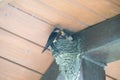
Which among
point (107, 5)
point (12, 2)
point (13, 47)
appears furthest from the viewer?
point (13, 47)

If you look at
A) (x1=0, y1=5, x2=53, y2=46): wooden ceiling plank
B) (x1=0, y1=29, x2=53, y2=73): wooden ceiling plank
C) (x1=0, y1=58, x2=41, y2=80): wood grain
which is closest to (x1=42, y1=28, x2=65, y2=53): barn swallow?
(x1=0, y1=5, x2=53, y2=46): wooden ceiling plank

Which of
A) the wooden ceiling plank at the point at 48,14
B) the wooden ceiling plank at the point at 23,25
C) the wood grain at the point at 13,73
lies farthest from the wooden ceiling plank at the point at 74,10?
the wood grain at the point at 13,73

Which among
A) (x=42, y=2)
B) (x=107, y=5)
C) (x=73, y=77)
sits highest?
(x=107, y=5)

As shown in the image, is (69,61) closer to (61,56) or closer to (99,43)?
(61,56)

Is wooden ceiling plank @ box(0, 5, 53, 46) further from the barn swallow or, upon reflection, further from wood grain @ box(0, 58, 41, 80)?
wood grain @ box(0, 58, 41, 80)

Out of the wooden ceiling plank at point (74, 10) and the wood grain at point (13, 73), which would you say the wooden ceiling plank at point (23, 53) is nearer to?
the wood grain at point (13, 73)

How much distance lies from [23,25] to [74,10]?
0.28 m

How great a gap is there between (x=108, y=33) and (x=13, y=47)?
541 millimetres

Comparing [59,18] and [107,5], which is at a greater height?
[107,5]

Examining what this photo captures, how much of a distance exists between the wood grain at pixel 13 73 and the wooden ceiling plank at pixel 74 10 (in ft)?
1.58

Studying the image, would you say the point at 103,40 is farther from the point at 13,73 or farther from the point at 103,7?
the point at 13,73

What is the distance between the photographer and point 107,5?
1392 millimetres

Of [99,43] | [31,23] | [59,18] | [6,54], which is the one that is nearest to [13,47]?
[6,54]

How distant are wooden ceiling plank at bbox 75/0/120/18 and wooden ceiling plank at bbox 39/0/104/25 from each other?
1.3 inches
